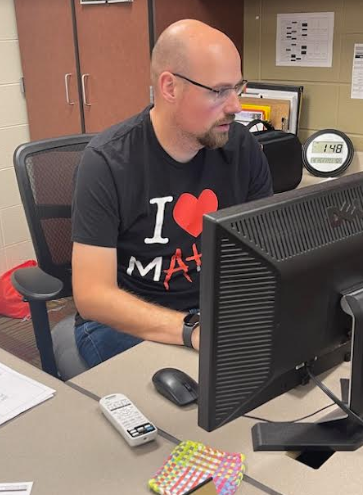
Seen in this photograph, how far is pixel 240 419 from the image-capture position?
1.08 metres

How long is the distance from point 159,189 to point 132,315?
1.19 feet

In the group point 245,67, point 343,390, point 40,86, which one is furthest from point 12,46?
point 343,390

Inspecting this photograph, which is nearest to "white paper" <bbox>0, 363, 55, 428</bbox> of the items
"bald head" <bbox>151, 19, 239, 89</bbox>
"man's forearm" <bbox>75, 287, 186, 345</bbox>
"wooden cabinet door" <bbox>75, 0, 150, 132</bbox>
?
"man's forearm" <bbox>75, 287, 186, 345</bbox>

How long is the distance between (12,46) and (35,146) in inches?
65.6

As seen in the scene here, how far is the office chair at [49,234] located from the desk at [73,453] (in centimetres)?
47

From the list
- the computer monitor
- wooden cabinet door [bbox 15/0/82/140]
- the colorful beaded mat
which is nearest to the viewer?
the computer monitor

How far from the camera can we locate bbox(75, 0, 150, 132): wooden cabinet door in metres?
2.56

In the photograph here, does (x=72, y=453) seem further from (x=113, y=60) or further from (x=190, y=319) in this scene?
(x=113, y=60)

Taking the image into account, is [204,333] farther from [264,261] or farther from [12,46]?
[12,46]

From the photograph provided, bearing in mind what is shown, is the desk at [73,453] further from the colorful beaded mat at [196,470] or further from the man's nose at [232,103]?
the man's nose at [232,103]

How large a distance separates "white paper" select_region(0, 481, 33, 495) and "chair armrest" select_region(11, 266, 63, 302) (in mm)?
688

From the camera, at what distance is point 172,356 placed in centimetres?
127

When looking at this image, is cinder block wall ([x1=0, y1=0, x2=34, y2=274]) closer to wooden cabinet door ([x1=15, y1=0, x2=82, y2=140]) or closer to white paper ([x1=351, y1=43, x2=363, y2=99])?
wooden cabinet door ([x1=15, y1=0, x2=82, y2=140])

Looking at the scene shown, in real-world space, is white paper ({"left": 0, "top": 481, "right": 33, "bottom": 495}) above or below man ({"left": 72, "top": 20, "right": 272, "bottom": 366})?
below
